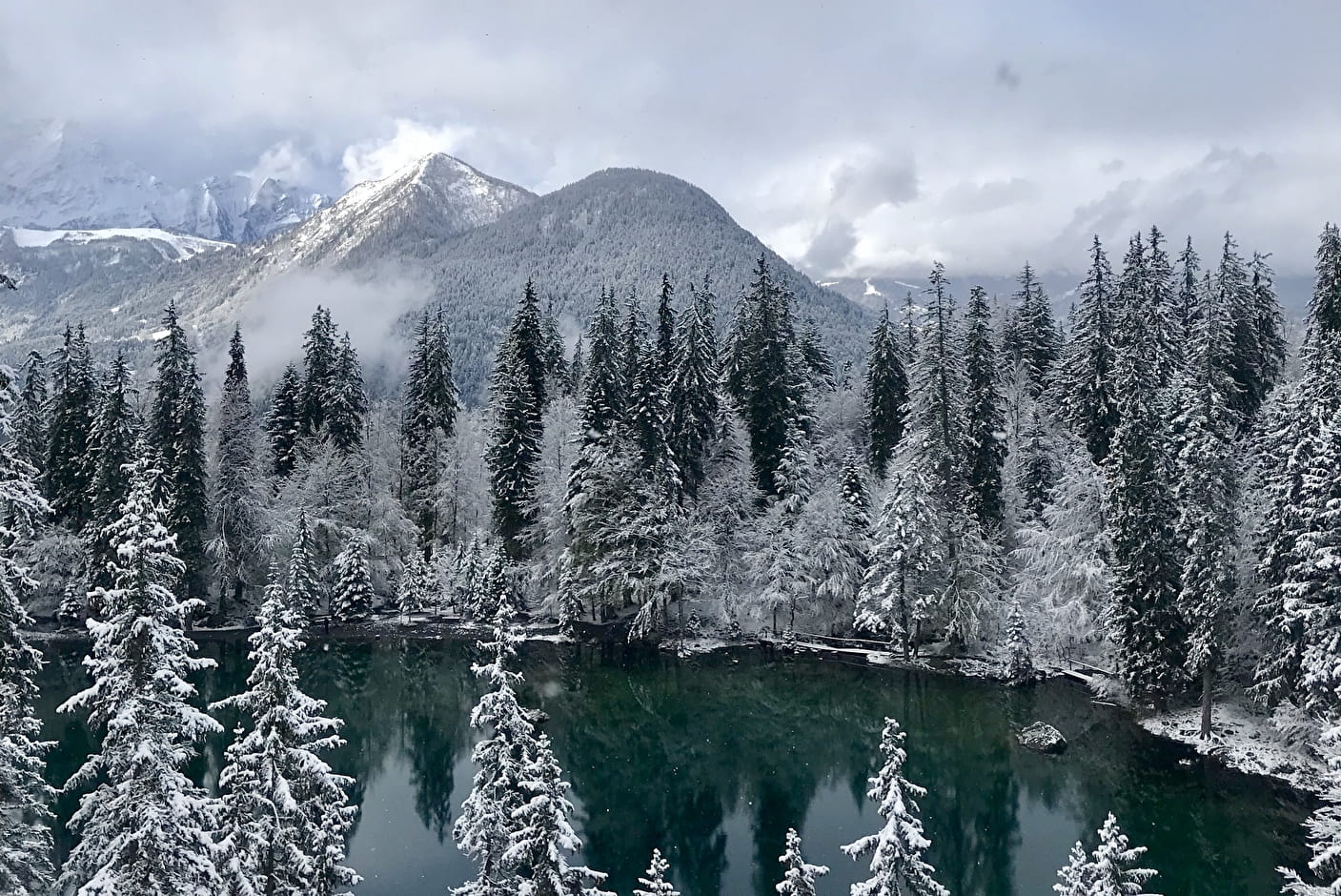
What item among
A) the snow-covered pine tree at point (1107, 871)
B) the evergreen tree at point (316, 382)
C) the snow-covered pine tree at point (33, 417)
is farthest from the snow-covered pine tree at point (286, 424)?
the snow-covered pine tree at point (1107, 871)

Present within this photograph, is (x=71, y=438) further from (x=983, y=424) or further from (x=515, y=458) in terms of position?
(x=983, y=424)

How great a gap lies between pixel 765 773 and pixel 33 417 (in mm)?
65398

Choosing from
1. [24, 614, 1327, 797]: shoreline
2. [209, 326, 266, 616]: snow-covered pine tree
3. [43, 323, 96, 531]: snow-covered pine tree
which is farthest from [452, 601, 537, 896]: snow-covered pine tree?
[43, 323, 96, 531]: snow-covered pine tree

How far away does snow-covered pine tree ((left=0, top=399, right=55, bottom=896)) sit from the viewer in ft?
48.9

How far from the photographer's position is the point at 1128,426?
45875 mm

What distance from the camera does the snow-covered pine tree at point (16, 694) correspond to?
48.9ft

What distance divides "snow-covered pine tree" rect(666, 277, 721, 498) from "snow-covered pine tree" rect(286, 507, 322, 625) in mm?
27169

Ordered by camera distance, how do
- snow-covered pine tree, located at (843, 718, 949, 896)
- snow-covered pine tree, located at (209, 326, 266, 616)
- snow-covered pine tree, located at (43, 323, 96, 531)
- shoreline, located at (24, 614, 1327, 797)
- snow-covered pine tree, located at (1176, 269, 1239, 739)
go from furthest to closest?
snow-covered pine tree, located at (209, 326, 266, 616)
snow-covered pine tree, located at (43, 323, 96, 531)
snow-covered pine tree, located at (1176, 269, 1239, 739)
shoreline, located at (24, 614, 1327, 797)
snow-covered pine tree, located at (843, 718, 949, 896)

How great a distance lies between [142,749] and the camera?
16.2 m

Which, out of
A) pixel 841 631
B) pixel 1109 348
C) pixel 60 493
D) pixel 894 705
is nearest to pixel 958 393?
pixel 1109 348

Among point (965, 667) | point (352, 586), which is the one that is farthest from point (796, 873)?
point (352, 586)

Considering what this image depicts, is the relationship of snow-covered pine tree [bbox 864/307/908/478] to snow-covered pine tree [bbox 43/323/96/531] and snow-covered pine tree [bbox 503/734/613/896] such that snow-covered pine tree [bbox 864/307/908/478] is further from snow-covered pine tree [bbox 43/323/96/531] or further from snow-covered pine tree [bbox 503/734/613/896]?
snow-covered pine tree [bbox 43/323/96/531]

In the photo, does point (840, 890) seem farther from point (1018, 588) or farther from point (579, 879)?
point (1018, 588)

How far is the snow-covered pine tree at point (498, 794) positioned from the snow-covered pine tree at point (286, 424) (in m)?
60.1
